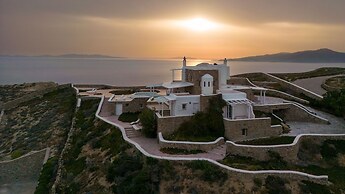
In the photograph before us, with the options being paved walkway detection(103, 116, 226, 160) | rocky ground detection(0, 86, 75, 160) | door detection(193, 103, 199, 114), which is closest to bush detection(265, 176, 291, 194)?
paved walkway detection(103, 116, 226, 160)

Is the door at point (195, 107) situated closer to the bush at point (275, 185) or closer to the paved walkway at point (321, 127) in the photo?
the paved walkway at point (321, 127)

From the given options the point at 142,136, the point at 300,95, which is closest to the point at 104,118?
the point at 142,136

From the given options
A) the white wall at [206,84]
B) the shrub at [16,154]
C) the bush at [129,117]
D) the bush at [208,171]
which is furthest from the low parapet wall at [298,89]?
the shrub at [16,154]

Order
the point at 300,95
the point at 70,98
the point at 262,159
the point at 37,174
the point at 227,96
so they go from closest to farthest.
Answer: the point at 262,159 → the point at 227,96 → the point at 37,174 → the point at 300,95 → the point at 70,98

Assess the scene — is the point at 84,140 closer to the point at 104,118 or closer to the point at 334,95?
the point at 104,118

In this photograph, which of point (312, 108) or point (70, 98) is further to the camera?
point (70, 98)

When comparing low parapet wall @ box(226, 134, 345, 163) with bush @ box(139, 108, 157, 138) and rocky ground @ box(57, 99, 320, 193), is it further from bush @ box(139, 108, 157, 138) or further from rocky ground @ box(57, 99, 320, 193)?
bush @ box(139, 108, 157, 138)
